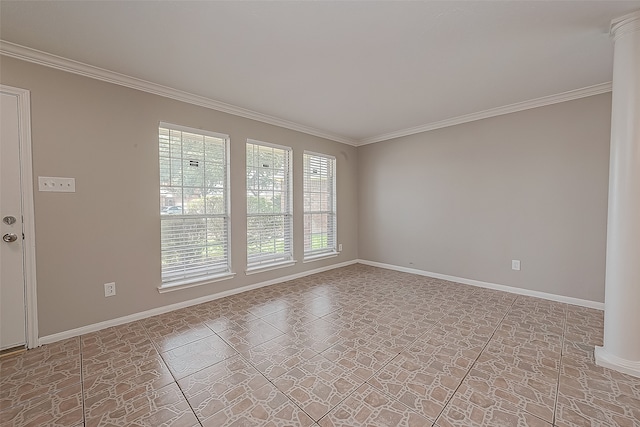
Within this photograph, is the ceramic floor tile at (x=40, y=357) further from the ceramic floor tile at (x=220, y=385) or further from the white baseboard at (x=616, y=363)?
the white baseboard at (x=616, y=363)

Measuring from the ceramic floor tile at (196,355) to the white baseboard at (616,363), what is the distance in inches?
116

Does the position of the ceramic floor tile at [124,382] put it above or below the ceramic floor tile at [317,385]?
below

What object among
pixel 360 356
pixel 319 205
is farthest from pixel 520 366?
pixel 319 205

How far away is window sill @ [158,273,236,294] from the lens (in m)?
3.11

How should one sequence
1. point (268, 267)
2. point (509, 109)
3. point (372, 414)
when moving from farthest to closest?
point (268, 267) → point (509, 109) → point (372, 414)

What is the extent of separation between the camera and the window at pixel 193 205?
3.17 meters

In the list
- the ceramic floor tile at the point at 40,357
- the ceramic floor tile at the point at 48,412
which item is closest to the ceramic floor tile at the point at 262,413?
the ceramic floor tile at the point at 48,412

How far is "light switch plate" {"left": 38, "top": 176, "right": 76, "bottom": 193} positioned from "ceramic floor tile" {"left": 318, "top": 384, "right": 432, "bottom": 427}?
300 cm

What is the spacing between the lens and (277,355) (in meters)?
2.22

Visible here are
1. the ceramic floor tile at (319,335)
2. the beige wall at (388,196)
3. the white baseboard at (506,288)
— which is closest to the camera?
the ceramic floor tile at (319,335)

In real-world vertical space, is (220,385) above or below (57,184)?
below

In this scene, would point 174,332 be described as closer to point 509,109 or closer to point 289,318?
point 289,318

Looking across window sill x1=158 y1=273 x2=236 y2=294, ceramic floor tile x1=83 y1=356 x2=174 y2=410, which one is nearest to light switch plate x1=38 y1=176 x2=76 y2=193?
window sill x1=158 y1=273 x2=236 y2=294

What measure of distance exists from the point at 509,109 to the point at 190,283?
487 centimetres
